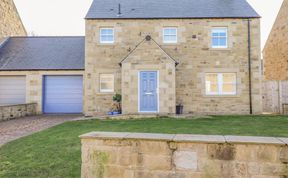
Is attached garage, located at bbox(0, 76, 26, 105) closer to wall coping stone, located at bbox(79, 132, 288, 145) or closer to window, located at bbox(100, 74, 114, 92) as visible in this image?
window, located at bbox(100, 74, 114, 92)

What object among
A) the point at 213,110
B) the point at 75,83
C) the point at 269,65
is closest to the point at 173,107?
the point at 213,110

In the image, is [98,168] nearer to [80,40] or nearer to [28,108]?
[28,108]

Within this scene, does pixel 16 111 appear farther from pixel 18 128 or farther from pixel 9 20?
pixel 9 20

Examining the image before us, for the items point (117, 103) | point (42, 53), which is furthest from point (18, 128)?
point (42, 53)

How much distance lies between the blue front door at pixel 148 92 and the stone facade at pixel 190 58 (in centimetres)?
186

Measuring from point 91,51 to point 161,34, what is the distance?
487cm

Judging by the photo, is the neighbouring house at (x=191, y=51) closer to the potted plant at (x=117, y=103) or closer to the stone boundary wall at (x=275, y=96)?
the potted plant at (x=117, y=103)

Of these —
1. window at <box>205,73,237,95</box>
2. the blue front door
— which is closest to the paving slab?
the blue front door

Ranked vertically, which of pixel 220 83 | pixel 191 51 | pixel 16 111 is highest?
pixel 191 51

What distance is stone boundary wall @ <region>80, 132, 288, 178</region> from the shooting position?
11.2 feet

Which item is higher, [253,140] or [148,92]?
[148,92]

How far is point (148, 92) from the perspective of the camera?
46.9 ft

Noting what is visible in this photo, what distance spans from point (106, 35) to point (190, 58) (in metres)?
5.89

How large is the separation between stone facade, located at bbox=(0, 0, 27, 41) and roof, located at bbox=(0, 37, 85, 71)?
50.3 inches
